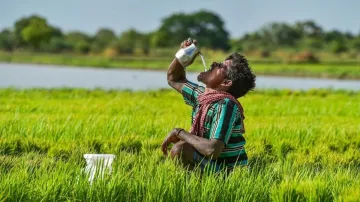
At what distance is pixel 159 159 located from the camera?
15.9ft

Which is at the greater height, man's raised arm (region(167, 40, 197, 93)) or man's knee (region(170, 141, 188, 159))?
man's raised arm (region(167, 40, 197, 93))

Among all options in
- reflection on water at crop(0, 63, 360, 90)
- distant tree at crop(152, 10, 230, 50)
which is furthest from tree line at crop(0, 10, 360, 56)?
reflection on water at crop(0, 63, 360, 90)

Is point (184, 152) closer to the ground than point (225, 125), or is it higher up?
closer to the ground

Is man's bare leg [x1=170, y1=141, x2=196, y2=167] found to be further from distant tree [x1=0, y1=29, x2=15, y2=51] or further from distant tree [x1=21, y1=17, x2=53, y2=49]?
distant tree [x1=0, y1=29, x2=15, y2=51]

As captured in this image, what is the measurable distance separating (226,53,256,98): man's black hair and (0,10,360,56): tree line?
46155 mm

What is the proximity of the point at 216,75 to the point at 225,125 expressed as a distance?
307 mm

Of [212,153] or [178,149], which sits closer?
[212,153]

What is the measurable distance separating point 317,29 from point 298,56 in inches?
1383

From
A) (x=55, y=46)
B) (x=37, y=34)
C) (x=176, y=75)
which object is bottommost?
(x=55, y=46)

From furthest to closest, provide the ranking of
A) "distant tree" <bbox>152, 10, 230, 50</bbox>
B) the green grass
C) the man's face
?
1. "distant tree" <bbox>152, 10, 230, 50</bbox>
2. the man's face
3. the green grass

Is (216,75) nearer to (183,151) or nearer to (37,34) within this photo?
(183,151)

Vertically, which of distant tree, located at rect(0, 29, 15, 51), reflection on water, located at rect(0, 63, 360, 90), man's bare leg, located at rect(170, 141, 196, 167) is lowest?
reflection on water, located at rect(0, 63, 360, 90)

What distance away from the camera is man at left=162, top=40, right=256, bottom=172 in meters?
3.70

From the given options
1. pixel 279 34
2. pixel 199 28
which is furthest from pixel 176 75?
pixel 199 28
